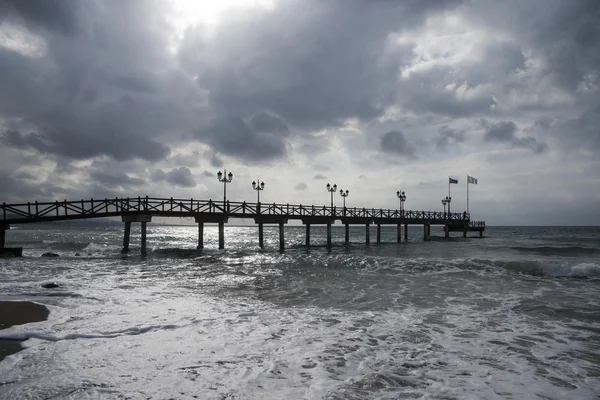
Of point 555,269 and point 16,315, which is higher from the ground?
point 16,315

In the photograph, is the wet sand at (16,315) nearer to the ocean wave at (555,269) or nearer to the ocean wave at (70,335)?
the ocean wave at (70,335)

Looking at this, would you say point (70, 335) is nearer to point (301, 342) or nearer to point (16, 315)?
point (16, 315)

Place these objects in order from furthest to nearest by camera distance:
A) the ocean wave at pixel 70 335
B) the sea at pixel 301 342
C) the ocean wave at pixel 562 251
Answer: the ocean wave at pixel 562 251
the ocean wave at pixel 70 335
the sea at pixel 301 342

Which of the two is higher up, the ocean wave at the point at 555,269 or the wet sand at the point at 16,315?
the wet sand at the point at 16,315

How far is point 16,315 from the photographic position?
27.3 feet

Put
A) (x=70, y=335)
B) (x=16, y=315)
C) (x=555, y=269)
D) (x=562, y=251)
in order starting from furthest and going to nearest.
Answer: (x=562, y=251), (x=555, y=269), (x=16, y=315), (x=70, y=335)

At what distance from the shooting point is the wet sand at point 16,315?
6141 millimetres

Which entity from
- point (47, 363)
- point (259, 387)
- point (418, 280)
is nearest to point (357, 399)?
point (259, 387)

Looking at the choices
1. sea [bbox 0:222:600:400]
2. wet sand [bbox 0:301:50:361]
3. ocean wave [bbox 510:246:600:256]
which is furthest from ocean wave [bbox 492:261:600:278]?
wet sand [bbox 0:301:50:361]

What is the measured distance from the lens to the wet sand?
242 inches

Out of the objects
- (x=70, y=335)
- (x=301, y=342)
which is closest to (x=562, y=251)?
(x=301, y=342)

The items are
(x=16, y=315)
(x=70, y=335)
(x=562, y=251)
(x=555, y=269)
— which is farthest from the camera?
(x=562, y=251)

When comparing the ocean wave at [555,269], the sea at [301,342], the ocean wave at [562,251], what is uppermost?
the sea at [301,342]

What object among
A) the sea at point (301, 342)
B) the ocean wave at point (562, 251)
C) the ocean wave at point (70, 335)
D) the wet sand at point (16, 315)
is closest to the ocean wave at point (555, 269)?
the sea at point (301, 342)
